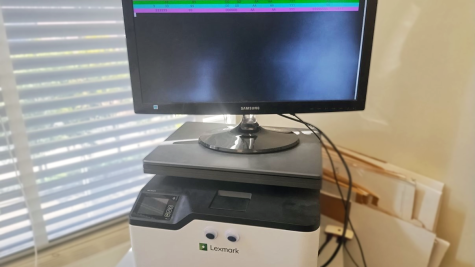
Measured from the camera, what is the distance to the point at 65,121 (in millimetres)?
1014

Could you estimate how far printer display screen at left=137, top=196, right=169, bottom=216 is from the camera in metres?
0.71

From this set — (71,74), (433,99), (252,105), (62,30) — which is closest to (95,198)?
(71,74)

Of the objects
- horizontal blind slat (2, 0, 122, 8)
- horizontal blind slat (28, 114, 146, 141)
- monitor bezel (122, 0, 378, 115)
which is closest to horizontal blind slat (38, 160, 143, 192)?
horizontal blind slat (28, 114, 146, 141)

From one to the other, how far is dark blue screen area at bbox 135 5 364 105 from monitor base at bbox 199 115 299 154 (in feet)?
0.33

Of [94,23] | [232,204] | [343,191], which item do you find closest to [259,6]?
[232,204]

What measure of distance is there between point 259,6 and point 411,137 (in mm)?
654

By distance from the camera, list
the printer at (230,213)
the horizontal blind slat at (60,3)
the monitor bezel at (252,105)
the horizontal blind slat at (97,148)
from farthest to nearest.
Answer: the horizontal blind slat at (97,148)
the horizontal blind slat at (60,3)
the monitor bezel at (252,105)
the printer at (230,213)

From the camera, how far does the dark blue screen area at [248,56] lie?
0.75m

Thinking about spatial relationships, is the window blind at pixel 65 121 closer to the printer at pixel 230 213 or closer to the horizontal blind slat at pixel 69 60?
the horizontal blind slat at pixel 69 60

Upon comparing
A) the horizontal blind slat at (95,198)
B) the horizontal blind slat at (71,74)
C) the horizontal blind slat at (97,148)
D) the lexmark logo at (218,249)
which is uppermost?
the horizontal blind slat at (71,74)

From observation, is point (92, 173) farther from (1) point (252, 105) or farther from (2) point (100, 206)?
(1) point (252, 105)

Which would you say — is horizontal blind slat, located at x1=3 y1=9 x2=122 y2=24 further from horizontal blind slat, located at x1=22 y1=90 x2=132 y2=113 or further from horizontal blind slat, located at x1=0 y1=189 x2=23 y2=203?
horizontal blind slat, located at x1=0 y1=189 x2=23 y2=203

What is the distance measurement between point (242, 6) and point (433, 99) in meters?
0.64

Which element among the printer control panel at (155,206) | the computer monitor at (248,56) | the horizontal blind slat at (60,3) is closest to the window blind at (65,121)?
the horizontal blind slat at (60,3)
